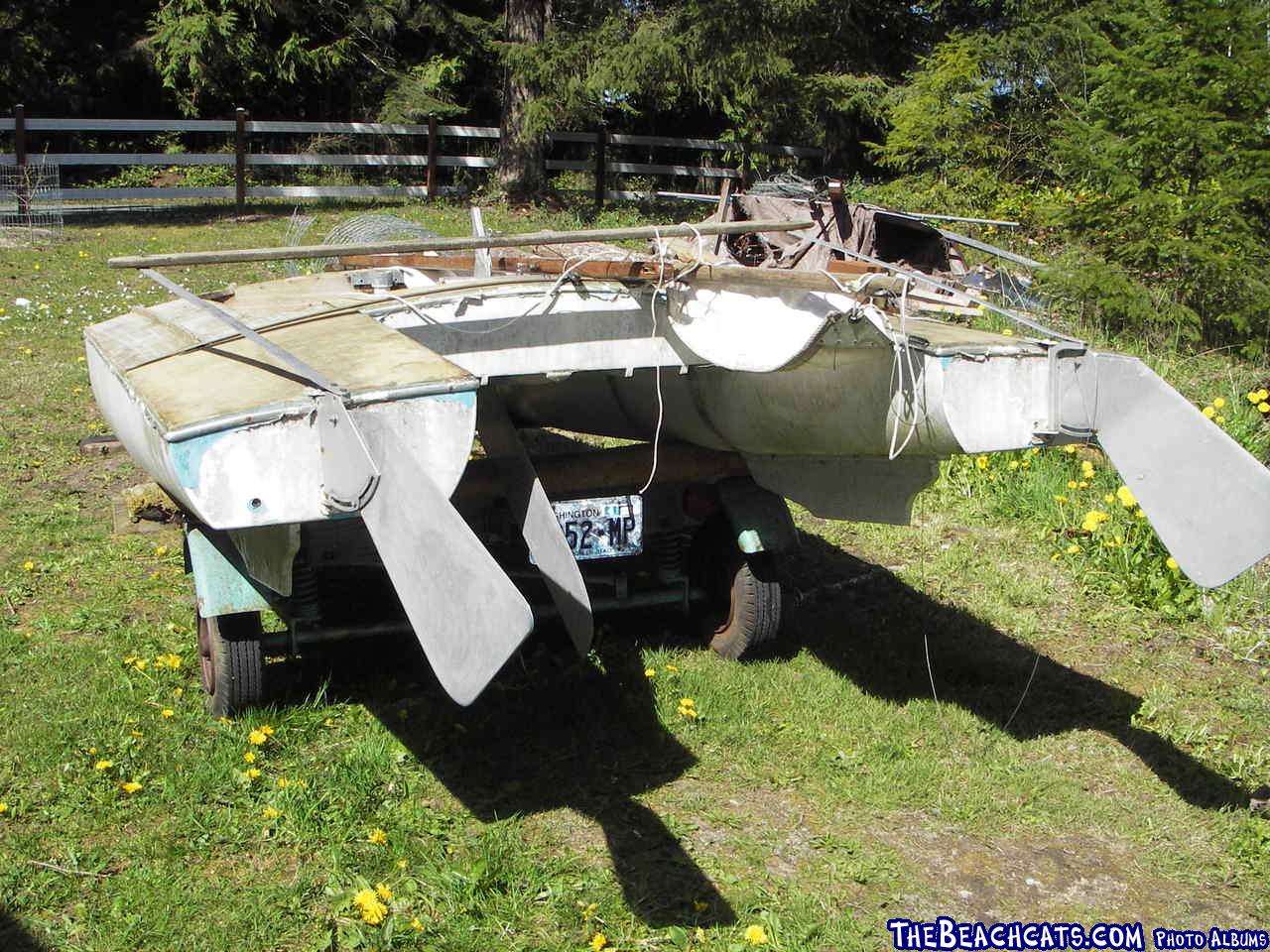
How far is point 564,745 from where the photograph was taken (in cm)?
439

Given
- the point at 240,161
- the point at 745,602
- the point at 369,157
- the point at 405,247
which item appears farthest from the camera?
the point at 369,157

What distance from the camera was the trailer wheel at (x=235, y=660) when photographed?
4.23 m

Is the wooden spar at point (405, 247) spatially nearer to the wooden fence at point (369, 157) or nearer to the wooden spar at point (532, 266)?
the wooden spar at point (532, 266)

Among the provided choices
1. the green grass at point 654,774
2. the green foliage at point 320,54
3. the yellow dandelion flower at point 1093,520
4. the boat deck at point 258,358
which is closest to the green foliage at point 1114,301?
the yellow dandelion flower at point 1093,520

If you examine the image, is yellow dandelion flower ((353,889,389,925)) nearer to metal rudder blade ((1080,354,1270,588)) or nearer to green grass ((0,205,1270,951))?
green grass ((0,205,1270,951))

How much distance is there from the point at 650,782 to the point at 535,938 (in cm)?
92

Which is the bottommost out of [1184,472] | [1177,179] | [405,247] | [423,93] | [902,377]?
[1184,472]

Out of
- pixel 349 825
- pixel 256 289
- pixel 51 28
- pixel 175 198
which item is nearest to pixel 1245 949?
pixel 349 825

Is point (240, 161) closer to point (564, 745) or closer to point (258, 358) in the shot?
point (258, 358)

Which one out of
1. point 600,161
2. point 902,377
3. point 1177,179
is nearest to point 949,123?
point 1177,179

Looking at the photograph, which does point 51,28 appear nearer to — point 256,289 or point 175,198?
point 175,198

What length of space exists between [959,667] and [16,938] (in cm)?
369

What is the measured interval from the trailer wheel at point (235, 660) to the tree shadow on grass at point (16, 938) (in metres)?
1.10

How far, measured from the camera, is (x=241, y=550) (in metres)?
3.80
